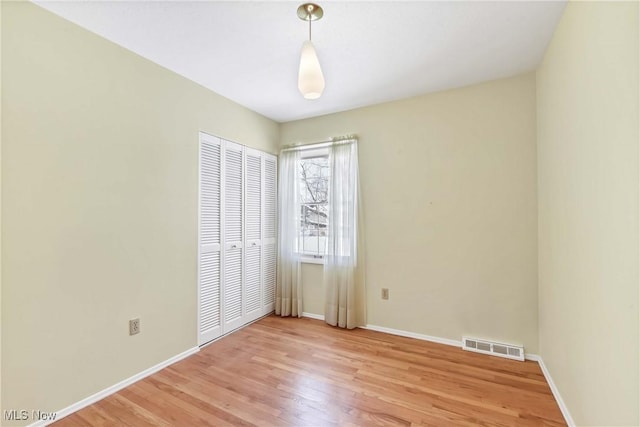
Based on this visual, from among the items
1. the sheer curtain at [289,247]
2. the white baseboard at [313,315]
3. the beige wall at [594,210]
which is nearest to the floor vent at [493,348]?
the beige wall at [594,210]

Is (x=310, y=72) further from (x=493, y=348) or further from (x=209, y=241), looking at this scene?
(x=493, y=348)

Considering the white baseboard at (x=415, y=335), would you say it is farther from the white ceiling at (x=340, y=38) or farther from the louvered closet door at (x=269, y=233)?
the white ceiling at (x=340, y=38)

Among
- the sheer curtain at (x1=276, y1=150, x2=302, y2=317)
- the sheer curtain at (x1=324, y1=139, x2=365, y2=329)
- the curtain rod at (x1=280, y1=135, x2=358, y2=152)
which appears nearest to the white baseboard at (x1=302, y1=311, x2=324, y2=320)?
the sheer curtain at (x1=276, y1=150, x2=302, y2=317)

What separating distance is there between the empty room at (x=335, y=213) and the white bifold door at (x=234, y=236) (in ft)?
0.09

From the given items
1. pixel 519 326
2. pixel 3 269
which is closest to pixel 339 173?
pixel 519 326

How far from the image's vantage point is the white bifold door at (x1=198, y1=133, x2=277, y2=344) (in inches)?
111

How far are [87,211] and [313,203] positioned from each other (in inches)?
90.5

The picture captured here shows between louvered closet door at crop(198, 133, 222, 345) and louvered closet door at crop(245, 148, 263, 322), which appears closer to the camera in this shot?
louvered closet door at crop(198, 133, 222, 345)

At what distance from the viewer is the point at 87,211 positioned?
1.92 m

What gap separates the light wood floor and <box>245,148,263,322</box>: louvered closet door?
63cm

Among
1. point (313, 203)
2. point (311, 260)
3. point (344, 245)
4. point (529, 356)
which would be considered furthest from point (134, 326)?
point (529, 356)

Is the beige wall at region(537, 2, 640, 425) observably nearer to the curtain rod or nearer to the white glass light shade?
the white glass light shade

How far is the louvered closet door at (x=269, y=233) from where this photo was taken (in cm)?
361

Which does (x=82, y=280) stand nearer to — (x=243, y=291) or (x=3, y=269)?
(x=3, y=269)
